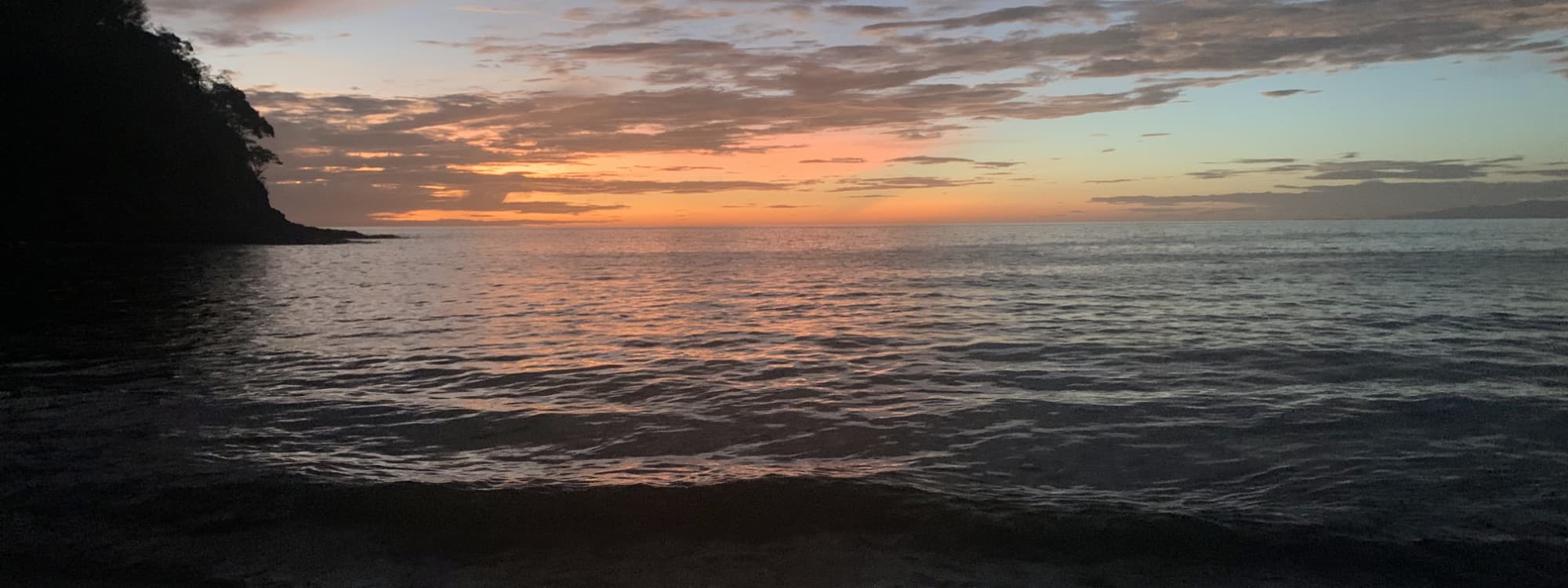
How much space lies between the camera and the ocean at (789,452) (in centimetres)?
672

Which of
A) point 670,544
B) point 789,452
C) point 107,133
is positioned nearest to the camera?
point 670,544

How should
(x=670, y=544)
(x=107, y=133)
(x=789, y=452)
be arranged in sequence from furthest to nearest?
1. (x=107, y=133)
2. (x=789, y=452)
3. (x=670, y=544)

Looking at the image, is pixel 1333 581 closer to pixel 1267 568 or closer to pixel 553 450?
pixel 1267 568

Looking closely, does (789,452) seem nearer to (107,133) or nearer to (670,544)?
(670,544)

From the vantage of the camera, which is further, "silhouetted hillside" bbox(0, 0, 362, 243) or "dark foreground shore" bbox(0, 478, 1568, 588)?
"silhouetted hillside" bbox(0, 0, 362, 243)

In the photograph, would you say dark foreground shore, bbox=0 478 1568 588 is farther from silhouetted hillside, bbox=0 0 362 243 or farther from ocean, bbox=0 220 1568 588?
silhouetted hillside, bbox=0 0 362 243

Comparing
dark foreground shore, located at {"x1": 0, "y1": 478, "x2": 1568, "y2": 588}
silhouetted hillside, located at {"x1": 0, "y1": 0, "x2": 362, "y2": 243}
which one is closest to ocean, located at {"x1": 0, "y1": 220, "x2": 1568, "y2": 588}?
dark foreground shore, located at {"x1": 0, "y1": 478, "x2": 1568, "y2": 588}

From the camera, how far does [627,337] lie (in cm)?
2167

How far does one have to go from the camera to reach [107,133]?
2830 inches

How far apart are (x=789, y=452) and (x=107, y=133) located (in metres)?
85.4

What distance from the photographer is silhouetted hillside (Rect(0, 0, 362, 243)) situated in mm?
66188

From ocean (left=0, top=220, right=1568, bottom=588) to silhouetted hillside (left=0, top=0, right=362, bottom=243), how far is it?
190ft

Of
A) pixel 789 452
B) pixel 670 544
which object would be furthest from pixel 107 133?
pixel 670 544

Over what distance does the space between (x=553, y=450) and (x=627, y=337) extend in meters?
11.6
